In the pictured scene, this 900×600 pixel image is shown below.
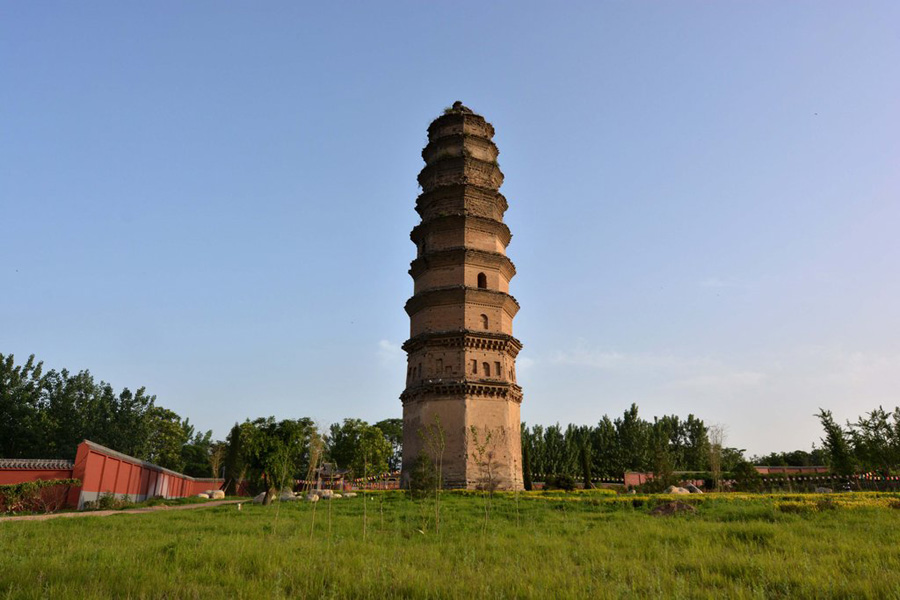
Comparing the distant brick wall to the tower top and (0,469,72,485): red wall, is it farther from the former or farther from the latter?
the tower top

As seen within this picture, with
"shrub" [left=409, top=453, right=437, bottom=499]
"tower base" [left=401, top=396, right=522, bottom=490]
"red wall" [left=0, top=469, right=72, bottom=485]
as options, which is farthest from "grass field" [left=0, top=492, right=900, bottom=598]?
"red wall" [left=0, top=469, right=72, bottom=485]

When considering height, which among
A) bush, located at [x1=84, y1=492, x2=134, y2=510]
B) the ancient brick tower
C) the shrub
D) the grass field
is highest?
the ancient brick tower

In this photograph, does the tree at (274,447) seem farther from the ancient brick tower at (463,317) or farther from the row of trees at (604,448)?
the row of trees at (604,448)

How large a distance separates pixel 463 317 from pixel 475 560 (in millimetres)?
19808

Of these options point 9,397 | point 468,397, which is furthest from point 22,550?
point 9,397

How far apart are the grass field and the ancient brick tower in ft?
42.3

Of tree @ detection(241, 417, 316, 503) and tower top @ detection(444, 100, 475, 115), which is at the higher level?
tower top @ detection(444, 100, 475, 115)

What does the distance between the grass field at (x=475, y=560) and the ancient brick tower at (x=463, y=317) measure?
12907 millimetres

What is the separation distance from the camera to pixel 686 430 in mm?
61031

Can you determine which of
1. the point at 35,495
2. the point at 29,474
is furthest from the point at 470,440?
the point at 29,474

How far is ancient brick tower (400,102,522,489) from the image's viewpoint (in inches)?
1005

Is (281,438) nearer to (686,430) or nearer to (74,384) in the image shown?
(74,384)

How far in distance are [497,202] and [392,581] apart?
26.1 meters

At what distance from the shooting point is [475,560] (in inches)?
295
